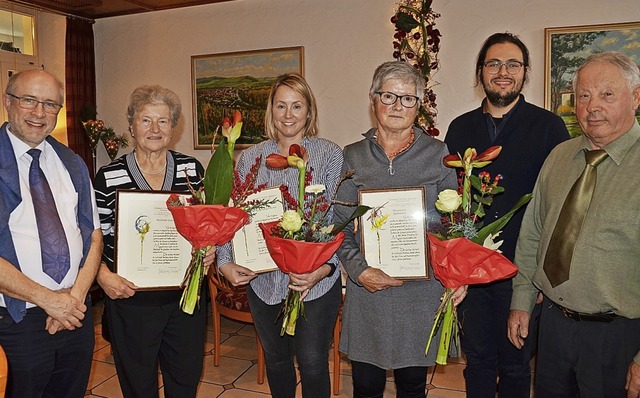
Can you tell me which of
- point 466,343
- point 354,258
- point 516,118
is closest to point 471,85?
point 516,118

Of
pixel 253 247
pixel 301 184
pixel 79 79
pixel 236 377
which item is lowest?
pixel 236 377

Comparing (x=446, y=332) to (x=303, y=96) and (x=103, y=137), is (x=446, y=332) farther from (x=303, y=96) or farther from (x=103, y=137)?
(x=103, y=137)

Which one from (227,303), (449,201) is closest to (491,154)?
(449,201)

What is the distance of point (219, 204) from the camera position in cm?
189

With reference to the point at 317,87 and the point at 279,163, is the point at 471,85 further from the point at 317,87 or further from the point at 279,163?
the point at 279,163

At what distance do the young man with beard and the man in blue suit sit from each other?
1633 mm

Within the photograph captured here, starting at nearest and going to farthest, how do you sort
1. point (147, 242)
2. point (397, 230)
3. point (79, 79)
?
point (397, 230)
point (147, 242)
point (79, 79)

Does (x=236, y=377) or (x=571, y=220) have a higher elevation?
(x=571, y=220)

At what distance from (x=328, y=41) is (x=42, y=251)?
12.8 ft

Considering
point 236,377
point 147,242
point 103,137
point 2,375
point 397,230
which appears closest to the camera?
point 2,375

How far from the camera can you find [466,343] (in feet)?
7.90

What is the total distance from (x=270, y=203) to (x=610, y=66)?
4.27ft

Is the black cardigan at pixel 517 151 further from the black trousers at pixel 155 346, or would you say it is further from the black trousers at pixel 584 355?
the black trousers at pixel 155 346

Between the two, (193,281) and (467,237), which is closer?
(467,237)
